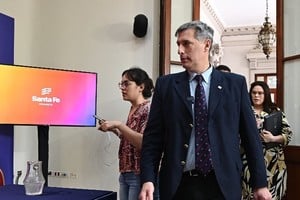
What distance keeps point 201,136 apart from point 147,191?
→ 1.02 feet

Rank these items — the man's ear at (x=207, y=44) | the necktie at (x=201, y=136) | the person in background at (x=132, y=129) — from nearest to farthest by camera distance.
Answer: the necktie at (x=201, y=136)
the man's ear at (x=207, y=44)
the person in background at (x=132, y=129)

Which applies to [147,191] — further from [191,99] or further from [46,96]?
[46,96]

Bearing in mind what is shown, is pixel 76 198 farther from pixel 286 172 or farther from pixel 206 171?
pixel 286 172

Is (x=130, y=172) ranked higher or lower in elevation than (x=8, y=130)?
lower

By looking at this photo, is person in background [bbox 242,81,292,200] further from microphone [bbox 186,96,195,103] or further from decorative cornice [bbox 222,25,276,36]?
decorative cornice [bbox 222,25,276,36]

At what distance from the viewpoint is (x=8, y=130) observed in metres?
3.14

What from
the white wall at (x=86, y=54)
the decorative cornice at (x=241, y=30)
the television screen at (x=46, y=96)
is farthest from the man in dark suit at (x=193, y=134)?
the decorative cornice at (x=241, y=30)

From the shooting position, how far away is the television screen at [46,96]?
2.74m

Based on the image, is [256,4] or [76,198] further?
[256,4]

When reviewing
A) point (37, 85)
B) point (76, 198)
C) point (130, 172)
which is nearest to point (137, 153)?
point (130, 172)

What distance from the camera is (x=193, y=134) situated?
168 cm

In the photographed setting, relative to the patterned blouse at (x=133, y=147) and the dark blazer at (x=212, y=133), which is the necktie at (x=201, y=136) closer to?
the dark blazer at (x=212, y=133)

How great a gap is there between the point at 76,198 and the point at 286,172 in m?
1.86

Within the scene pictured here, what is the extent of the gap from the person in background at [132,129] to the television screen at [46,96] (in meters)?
0.42
